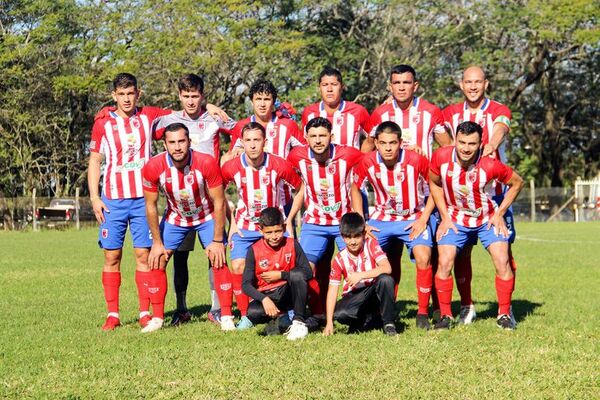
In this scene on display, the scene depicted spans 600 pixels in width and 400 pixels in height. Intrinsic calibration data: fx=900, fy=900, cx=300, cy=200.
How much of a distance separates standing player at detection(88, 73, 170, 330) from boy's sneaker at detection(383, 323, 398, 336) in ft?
7.42

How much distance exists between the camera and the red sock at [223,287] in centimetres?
827

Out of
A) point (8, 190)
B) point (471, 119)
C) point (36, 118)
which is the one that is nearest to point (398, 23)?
point (36, 118)

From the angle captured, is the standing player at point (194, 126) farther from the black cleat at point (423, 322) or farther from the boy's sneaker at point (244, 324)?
the black cleat at point (423, 322)

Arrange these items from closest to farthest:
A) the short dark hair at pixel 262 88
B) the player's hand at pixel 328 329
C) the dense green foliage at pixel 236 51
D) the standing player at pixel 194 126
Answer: the player's hand at pixel 328 329
the short dark hair at pixel 262 88
the standing player at pixel 194 126
the dense green foliage at pixel 236 51

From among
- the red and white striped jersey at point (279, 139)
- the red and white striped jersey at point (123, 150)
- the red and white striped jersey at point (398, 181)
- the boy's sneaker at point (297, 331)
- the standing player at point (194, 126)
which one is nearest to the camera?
the boy's sneaker at point (297, 331)

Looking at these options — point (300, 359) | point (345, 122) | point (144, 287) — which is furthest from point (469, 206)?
point (144, 287)

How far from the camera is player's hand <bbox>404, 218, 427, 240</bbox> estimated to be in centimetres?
820

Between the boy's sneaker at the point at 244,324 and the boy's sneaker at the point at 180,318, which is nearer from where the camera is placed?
the boy's sneaker at the point at 244,324

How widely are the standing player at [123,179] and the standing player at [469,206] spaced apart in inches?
107

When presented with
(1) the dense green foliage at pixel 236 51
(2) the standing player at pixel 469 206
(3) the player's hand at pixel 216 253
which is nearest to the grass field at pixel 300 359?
(2) the standing player at pixel 469 206

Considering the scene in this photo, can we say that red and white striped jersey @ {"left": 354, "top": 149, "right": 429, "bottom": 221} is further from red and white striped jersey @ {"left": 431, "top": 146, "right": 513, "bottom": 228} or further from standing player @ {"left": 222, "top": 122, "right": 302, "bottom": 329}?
standing player @ {"left": 222, "top": 122, "right": 302, "bottom": 329}

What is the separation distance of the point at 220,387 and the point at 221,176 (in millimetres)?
2959

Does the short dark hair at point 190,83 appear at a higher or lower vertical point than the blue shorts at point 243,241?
higher

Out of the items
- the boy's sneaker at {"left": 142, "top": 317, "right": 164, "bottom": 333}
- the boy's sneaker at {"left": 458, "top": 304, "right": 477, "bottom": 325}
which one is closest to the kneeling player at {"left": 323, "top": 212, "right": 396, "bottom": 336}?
the boy's sneaker at {"left": 458, "top": 304, "right": 477, "bottom": 325}
